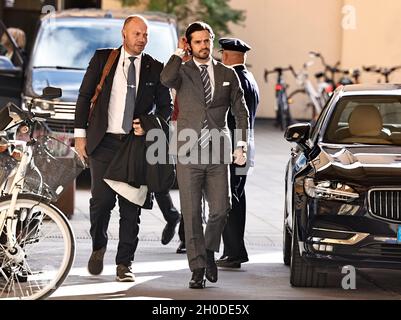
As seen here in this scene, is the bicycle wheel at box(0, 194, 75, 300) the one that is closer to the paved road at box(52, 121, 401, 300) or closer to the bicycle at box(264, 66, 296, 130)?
the paved road at box(52, 121, 401, 300)

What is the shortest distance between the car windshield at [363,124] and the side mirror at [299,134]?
171 millimetres

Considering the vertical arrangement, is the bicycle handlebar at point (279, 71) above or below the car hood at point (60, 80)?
below

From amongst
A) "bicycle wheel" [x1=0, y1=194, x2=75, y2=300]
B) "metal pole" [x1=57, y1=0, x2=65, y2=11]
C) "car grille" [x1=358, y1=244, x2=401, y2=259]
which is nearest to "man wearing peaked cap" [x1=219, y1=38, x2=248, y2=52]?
"car grille" [x1=358, y1=244, x2=401, y2=259]

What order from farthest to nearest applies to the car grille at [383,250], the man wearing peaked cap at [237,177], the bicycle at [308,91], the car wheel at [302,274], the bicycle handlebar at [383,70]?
the bicycle at [308,91]
the bicycle handlebar at [383,70]
the man wearing peaked cap at [237,177]
the car wheel at [302,274]
the car grille at [383,250]

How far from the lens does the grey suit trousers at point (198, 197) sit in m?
9.93

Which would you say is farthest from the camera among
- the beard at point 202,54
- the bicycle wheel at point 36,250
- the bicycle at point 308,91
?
the bicycle at point 308,91

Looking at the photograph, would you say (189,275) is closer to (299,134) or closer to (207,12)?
(299,134)

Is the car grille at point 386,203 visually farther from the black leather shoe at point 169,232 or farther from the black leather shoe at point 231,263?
the black leather shoe at point 169,232

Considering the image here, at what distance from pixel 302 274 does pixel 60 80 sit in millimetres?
7263

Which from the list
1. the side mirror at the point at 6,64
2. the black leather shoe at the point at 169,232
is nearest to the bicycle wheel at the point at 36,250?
the black leather shoe at the point at 169,232

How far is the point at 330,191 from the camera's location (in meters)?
9.62

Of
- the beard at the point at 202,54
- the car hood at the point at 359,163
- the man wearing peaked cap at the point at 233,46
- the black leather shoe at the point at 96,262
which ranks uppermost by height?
the beard at the point at 202,54

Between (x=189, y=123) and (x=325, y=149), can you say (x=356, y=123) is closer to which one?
(x=325, y=149)

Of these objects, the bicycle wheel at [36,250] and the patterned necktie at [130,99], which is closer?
the bicycle wheel at [36,250]
